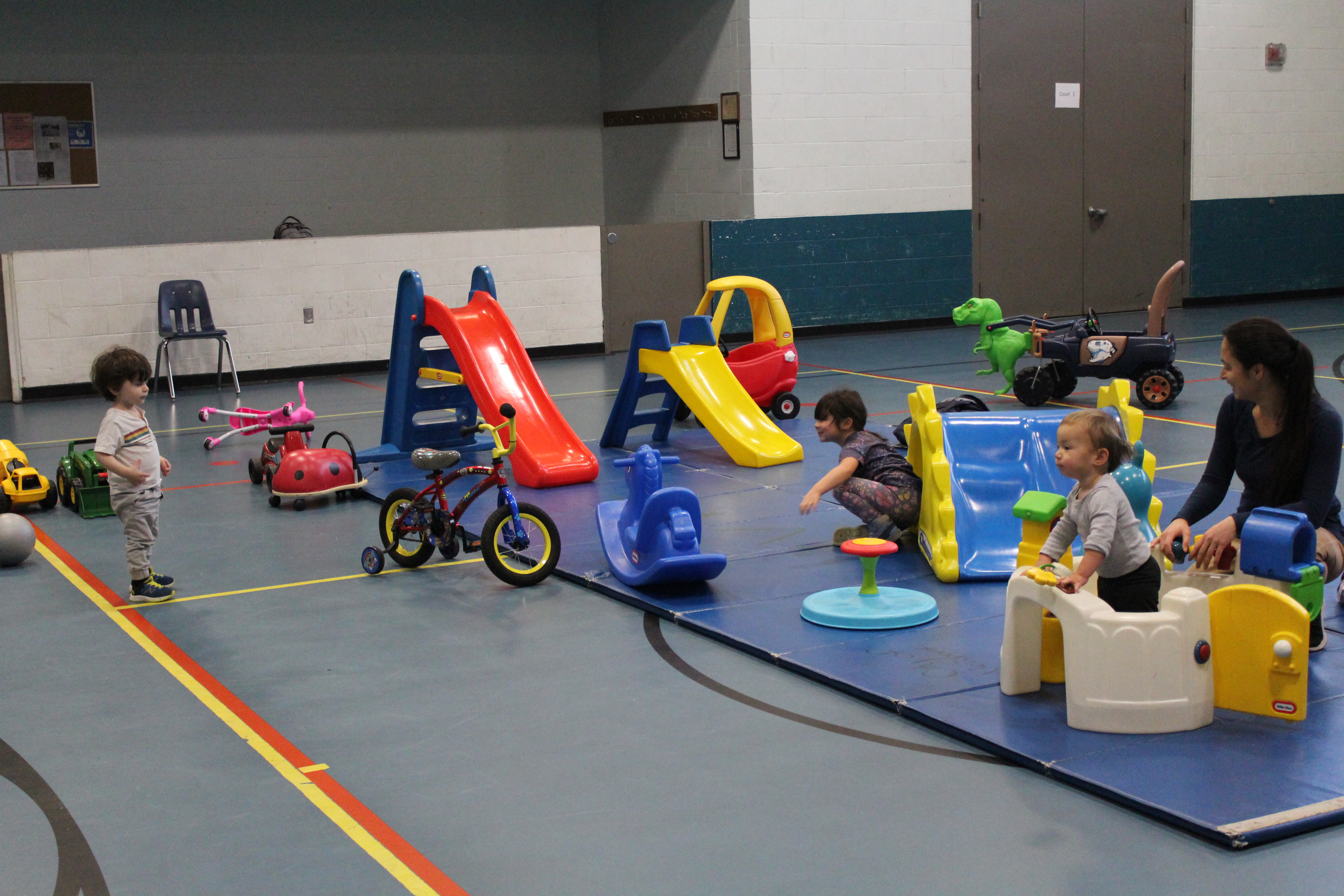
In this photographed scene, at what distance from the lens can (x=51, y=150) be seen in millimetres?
15680

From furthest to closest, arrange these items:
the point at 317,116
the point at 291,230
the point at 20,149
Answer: the point at 317,116 → the point at 20,149 → the point at 291,230

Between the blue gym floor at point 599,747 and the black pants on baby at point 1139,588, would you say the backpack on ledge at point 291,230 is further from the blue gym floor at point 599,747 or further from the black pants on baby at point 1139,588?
the black pants on baby at point 1139,588

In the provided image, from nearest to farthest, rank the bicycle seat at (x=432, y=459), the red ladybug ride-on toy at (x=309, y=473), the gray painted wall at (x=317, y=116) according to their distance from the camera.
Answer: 1. the bicycle seat at (x=432, y=459)
2. the red ladybug ride-on toy at (x=309, y=473)
3. the gray painted wall at (x=317, y=116)

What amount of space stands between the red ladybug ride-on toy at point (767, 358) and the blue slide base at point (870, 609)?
4727 mm

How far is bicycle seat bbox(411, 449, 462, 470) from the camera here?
596cm

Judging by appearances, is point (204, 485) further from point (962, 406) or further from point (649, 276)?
point (649, 276)

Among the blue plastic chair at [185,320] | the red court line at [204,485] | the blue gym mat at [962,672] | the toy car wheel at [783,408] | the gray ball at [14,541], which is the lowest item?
the blue gym mat at [962,672]

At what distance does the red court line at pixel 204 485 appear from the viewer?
331 inches

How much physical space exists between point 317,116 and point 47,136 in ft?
10.2

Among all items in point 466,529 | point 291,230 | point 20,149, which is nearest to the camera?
point 466,529

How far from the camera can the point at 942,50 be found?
16.1 meters

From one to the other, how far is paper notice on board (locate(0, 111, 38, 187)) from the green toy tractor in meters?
9.17

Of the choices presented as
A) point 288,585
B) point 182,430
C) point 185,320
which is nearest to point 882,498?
point 288,585

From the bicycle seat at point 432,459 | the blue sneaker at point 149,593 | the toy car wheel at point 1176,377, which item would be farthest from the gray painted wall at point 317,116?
the bicycle seat at point 432,459
